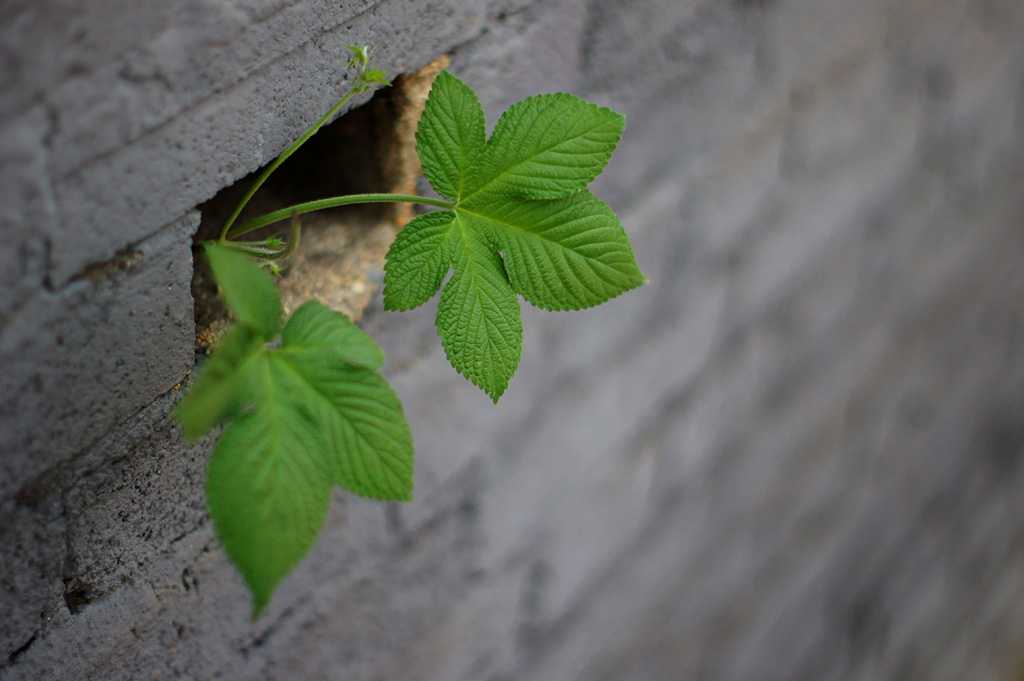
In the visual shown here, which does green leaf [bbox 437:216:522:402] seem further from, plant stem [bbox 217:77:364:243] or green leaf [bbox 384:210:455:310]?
plant stem [bbox 217:77:364:243]

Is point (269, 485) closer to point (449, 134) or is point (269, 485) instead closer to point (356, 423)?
point (356, 423)

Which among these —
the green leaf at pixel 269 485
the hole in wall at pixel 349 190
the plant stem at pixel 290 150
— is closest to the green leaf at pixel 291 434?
→ the green leaf at pixel 269 485

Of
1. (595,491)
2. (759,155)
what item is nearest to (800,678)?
(595,491)

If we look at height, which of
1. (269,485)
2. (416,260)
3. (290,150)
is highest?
(290,150)

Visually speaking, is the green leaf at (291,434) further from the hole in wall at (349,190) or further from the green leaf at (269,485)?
the hole in wall at (349,190)

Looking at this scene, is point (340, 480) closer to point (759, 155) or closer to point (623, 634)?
point (759, 155)

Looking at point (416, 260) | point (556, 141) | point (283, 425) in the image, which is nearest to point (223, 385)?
point (283, 425)
